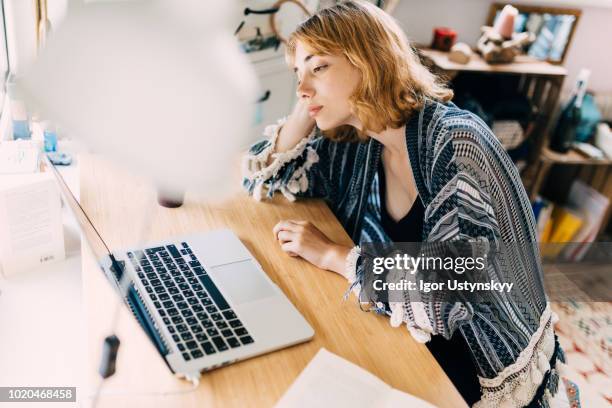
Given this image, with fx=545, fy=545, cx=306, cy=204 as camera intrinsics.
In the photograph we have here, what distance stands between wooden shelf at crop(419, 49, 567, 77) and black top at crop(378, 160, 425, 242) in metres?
0.82

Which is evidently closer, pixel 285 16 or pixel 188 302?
pixel 188 302

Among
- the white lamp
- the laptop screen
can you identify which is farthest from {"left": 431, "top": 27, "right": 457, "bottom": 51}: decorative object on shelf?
the white lamp

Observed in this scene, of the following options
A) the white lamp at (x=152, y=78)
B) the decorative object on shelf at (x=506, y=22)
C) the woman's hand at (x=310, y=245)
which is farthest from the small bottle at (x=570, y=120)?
the white lamp at (x=152, y=78)

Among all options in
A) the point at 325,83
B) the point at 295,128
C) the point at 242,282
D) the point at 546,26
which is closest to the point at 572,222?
the point at 546,26

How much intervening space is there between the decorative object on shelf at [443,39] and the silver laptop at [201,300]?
142 centimetres

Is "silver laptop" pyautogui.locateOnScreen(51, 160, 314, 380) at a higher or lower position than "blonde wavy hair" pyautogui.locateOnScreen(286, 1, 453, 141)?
lower

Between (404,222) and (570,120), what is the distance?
135 centimetres

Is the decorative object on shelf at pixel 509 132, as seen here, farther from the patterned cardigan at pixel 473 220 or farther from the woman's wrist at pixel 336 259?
the woman's wrist at pixel 336 259

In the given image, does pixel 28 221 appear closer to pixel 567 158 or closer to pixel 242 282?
pixel 242 282

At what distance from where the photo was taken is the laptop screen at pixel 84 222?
936 mm

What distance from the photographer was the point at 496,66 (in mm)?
2010

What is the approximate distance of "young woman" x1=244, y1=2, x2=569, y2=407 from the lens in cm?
100

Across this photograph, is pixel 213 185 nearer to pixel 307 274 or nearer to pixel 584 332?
pixel 307 274

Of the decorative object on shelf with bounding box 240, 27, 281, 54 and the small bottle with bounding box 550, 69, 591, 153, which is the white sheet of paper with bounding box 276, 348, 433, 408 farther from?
the small bottle with bounding box 550, 69, 591, 153
